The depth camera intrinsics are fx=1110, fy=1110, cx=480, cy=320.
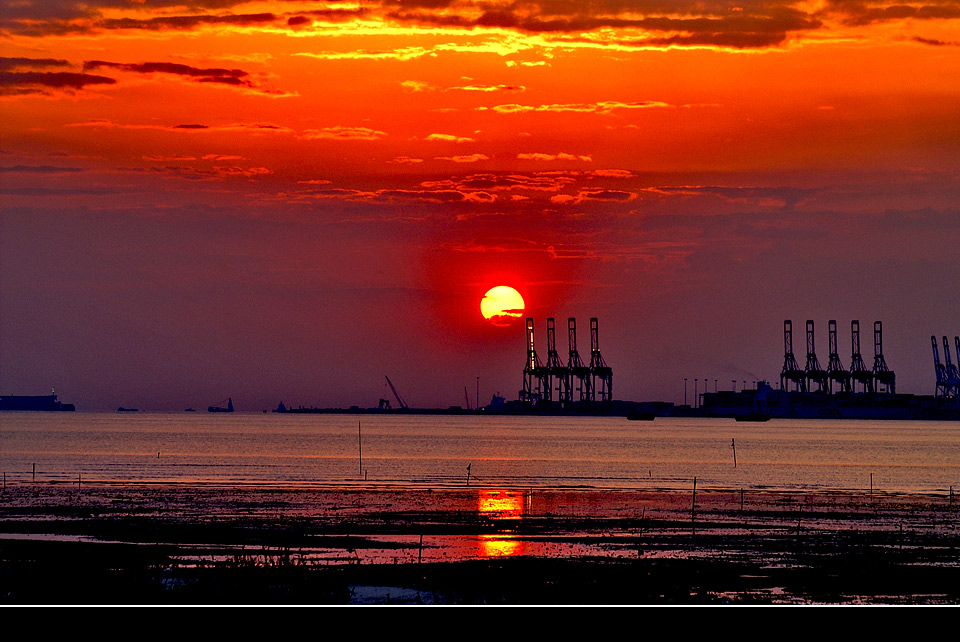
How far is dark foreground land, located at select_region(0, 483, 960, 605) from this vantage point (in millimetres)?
26922

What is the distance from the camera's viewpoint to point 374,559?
33.4 m

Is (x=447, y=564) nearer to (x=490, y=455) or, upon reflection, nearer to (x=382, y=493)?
(x=382, y=493)

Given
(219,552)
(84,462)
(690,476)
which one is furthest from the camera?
(84,462)

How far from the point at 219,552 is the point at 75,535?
758cm

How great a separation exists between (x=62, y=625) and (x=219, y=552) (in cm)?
2238

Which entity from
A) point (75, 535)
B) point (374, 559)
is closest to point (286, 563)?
point (374, 559)

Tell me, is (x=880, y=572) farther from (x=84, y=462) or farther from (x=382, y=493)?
(x=84, y=462)

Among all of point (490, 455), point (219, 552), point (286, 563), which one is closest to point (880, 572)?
point (286, 563)

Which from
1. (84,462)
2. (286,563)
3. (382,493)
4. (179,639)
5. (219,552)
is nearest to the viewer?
(179,639)

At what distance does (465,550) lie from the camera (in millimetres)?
36625

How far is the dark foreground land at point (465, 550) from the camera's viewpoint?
26.9 m

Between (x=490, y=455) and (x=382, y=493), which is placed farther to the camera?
(x=490, y=455)

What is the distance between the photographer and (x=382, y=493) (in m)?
65.6

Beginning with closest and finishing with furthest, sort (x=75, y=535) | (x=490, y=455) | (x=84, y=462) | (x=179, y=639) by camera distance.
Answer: (x=179, y=639)
(x=75, y=535)
(x=84, y=462)
(x=490, y=455)
